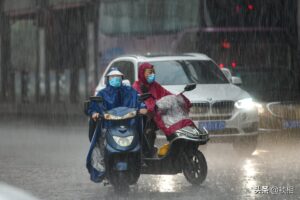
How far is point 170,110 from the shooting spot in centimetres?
1170

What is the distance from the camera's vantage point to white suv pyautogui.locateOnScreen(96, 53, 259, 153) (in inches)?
604

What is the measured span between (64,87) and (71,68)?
114 centimetres

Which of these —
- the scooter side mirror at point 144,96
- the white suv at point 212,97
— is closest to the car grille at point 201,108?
the white suv at point 212,97

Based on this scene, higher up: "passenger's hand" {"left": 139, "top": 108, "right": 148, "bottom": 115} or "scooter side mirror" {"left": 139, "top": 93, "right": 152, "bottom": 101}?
"scooter side mirror" {"left": 139, "top": 93, "right": 152, "bottom": 101}

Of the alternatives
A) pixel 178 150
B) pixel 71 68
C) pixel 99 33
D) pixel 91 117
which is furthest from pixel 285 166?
pixel 71 68

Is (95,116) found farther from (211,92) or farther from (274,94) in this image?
(274,94)

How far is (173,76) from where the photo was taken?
16312mm

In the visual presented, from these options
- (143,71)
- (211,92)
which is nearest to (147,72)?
(143,71)

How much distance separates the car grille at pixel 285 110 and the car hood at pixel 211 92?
5.31 ft

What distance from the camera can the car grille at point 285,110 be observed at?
17.3 meters

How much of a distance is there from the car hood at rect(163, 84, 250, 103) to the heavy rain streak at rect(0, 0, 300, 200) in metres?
0.02

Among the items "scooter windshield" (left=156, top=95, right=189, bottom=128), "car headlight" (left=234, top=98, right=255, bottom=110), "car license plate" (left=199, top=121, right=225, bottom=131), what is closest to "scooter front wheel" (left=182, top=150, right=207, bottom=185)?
"scooter windshield" (left=156, top=95, right=189, bottom=128)

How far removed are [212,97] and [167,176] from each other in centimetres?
Answer: 259

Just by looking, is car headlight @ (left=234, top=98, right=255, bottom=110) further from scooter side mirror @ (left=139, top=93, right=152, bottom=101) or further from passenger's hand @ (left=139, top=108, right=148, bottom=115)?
passenger's hand @ (left=139, top=108, right=148, bottom=115)
